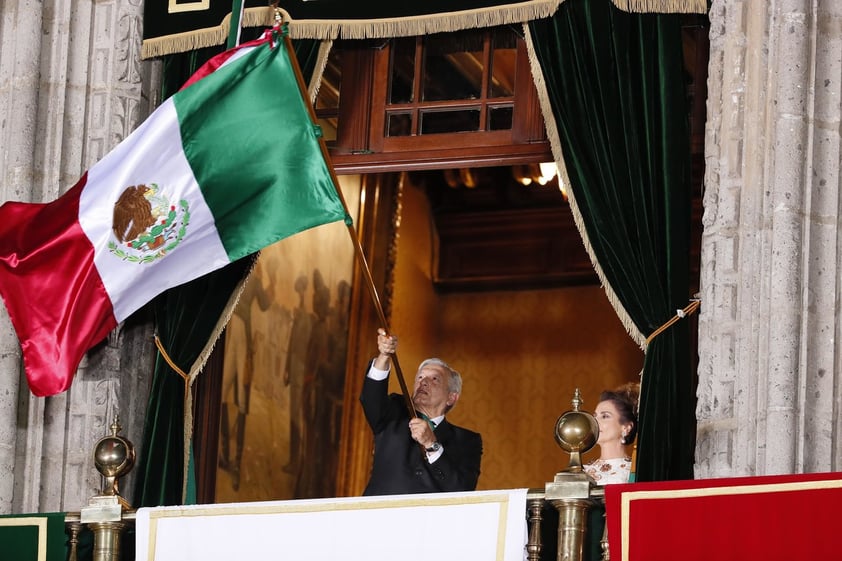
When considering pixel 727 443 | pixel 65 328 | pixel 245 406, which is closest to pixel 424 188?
pixel 245 406

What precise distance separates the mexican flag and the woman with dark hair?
4.95 ft

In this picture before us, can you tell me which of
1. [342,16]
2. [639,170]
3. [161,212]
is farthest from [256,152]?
[639,170]

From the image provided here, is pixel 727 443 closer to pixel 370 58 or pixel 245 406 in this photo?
pixel 370 58

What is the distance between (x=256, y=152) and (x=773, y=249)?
220 centimetres

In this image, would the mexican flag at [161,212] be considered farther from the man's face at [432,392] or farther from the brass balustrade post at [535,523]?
the brass balustrade post at [535,523]

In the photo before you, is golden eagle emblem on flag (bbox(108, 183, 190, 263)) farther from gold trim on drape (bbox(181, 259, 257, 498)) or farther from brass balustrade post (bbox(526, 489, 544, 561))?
brass balustrade post (bbox(526, 489, 544, 561))

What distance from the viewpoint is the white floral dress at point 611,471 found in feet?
23.7

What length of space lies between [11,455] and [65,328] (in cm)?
62

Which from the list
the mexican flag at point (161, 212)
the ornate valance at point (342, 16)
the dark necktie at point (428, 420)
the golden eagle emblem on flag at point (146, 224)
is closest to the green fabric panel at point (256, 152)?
the mexican flag at point (161, 212)

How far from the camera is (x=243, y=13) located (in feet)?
27.2

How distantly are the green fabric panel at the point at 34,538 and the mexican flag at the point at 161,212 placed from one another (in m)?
0.82

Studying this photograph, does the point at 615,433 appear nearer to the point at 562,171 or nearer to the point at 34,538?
the point at 562,171

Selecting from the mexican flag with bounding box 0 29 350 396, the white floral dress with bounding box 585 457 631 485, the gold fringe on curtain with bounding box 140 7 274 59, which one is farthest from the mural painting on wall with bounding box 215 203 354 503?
the white floral dress with bounding box 585 457 631 485

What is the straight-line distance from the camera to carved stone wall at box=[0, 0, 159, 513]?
7.93 m
